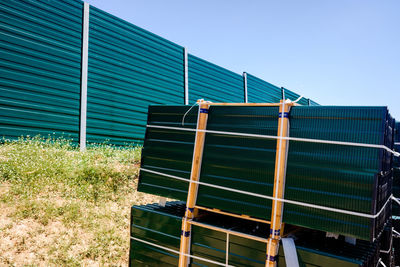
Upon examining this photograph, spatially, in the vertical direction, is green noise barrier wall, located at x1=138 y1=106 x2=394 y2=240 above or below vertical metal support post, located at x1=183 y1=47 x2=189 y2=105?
→ below

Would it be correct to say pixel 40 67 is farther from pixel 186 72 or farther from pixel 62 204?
pixel 186 72

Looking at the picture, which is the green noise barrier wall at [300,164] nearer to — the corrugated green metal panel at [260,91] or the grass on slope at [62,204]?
the grass on slope at [62,204]

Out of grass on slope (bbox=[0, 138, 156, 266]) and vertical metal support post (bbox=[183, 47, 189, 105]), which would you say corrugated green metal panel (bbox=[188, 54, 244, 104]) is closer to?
vertical metal support post (bbox=[183, 47, 189, 105])

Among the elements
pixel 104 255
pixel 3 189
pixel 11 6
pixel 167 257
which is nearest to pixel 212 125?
pixel 167 257

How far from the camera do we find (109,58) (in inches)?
264

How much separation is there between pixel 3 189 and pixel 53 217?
0.78 m

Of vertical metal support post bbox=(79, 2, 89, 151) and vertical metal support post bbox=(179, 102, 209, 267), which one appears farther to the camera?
vertical metal support post bbox=(79, 2, 89, 151)

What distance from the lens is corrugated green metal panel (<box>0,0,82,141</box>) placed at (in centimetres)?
512

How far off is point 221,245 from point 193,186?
545 millimetres

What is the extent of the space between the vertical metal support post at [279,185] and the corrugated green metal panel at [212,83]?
6.79m

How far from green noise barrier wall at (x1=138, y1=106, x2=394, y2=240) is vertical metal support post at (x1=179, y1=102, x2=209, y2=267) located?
0.05 meters

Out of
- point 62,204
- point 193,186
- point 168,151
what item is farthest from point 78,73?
point 193,186

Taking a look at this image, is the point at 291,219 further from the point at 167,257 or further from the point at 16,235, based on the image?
the point at 16,235

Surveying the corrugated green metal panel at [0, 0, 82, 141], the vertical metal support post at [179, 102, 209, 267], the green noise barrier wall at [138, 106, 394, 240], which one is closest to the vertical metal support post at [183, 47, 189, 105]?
the corrugated green metal panel at [0, 0, 82, 141]
